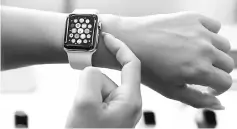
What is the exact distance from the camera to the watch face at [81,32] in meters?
0.61

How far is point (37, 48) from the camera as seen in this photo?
66 cm

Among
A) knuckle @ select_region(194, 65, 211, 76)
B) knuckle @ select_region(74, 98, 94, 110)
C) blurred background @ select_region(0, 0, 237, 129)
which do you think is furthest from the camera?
blurred background @ select_region(0, 0, 237, 129)

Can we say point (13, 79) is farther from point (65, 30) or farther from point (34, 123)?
point (65, 30)

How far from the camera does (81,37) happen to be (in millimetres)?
621

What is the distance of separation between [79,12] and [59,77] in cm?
98

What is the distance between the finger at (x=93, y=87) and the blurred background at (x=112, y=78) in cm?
91

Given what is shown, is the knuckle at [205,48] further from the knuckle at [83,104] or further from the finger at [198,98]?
the knuckle at [83,104]

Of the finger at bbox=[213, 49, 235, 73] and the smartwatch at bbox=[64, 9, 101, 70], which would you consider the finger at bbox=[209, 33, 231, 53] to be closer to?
the finger at bbox=[213, 49, 235, 73]

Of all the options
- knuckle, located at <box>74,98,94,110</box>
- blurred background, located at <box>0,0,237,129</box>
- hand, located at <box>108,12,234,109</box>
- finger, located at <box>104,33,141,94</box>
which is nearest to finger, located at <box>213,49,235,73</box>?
hand, located at <box>108,12,234,109</box>

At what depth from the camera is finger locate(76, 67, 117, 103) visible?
40 cm

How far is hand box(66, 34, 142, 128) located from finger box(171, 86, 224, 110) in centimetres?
19

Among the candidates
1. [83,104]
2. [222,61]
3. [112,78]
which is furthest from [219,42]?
[112,78]

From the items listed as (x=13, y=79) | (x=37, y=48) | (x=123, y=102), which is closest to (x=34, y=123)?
(x=13, y=79)

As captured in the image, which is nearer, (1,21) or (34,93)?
(1,21)
